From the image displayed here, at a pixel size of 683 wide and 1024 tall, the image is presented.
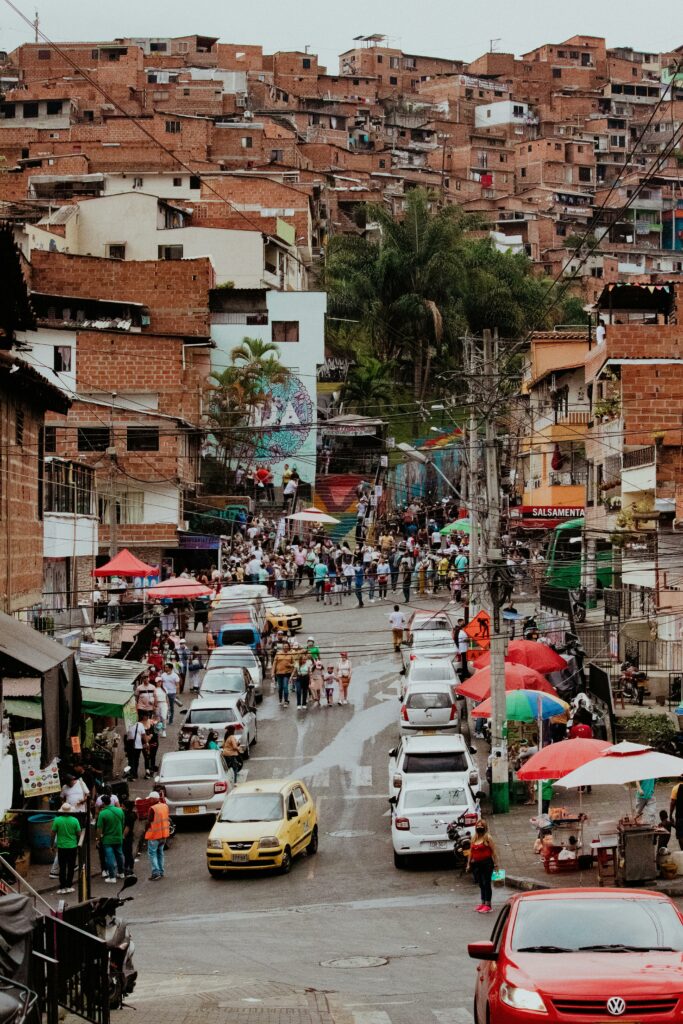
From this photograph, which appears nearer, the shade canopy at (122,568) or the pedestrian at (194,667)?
the shade canopy at (122,568)

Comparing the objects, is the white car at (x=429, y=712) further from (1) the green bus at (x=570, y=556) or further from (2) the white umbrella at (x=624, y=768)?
(2) the white umbrella at (x=624, y=768)

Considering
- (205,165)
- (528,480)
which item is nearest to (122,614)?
(528,480)

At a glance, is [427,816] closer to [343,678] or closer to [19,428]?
[19,428]

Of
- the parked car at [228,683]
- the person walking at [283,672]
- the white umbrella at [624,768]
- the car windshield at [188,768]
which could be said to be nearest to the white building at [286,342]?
the person walking at [283,672]

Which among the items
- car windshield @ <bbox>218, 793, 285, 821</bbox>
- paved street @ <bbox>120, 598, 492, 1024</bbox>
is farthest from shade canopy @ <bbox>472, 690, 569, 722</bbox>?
car windshield @ <bbox>218, 793, 285, 821</bbox>

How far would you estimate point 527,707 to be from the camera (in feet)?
100

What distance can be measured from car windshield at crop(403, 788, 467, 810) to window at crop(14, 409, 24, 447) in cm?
916

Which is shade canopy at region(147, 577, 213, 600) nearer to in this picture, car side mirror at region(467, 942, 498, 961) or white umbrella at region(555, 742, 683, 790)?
white umbrella at region(555, 742, 683, 790)

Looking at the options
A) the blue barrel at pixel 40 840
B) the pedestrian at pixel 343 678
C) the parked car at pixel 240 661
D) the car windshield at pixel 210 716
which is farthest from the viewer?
the pedestrian at pixel 343 678

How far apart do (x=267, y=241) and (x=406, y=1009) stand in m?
68.7

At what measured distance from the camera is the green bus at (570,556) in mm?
43750

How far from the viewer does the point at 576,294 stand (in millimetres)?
116875

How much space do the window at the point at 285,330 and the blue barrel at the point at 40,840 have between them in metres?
47.0

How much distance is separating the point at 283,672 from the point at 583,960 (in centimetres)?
3038
